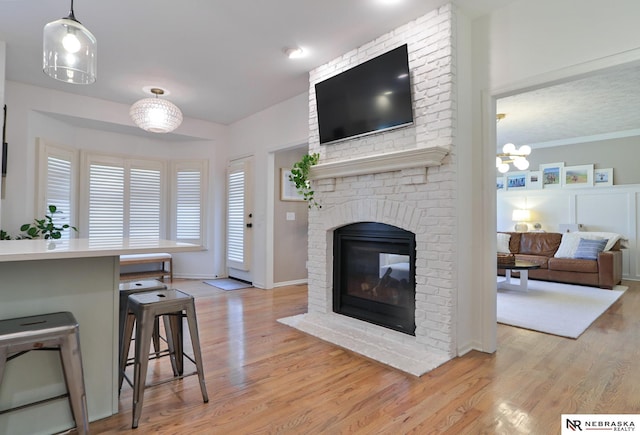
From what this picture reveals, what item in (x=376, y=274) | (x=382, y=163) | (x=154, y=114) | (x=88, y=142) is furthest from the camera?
(x=88, y=142)

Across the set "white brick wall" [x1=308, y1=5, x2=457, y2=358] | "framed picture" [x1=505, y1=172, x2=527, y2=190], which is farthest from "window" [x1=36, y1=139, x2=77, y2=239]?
"framed picture" [x1=505, y1=172, x2=527, y2=190]

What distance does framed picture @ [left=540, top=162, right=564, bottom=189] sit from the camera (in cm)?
685

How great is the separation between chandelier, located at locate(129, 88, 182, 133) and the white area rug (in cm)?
423

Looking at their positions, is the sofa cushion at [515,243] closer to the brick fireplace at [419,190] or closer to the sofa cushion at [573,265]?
the sofa cushion at [573,265]

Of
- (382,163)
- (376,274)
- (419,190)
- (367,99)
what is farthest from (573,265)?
(367,99)

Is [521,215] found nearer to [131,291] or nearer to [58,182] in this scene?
[131,291]

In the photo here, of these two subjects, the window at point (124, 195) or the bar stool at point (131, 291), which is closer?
the bar stool at point (131, 291)

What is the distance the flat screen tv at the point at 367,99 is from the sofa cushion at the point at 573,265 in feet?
14.7

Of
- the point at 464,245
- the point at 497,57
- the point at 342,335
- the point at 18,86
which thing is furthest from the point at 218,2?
the point at 18,86

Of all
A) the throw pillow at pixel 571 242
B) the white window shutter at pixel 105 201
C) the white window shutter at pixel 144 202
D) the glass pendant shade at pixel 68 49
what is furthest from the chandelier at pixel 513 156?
the white window shutter at pixel 105 201

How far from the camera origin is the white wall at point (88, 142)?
162 inches

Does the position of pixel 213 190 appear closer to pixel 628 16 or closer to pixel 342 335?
pixel 342 335

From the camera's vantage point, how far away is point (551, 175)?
6957mm

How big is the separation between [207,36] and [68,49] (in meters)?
1.55
